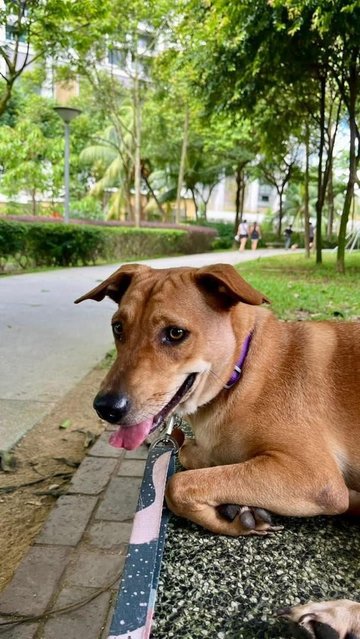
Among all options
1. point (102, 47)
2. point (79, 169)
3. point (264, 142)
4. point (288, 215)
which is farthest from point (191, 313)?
point (288, 215)

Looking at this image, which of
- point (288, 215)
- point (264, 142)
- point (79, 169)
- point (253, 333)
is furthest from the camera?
point (288, 215)

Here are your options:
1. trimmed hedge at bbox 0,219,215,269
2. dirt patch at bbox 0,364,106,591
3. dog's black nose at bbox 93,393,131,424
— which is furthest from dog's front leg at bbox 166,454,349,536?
trimmed hedge at bbox 0,219,215,269

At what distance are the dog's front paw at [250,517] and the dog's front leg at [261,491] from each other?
0.01 meters

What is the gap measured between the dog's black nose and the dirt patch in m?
1.15

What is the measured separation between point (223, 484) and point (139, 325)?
793 millimetres

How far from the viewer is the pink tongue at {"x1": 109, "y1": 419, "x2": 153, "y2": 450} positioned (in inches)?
89.6

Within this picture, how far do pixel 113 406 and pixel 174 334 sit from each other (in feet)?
1.47

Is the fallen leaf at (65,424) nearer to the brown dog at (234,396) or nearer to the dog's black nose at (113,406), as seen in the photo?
the brown dog at (234,396)

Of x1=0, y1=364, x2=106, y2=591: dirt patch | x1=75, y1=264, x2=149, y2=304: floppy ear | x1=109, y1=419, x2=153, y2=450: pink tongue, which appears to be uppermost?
x1=75, y1=264, x2=149, y2=304: floppy ear

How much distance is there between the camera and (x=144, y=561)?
1.86 metres

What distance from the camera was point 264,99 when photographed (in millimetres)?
15156

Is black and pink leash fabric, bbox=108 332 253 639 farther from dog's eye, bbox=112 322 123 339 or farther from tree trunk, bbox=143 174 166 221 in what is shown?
tree trunk, bbox=143 174 166 221

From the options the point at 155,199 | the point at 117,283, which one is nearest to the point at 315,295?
the point at 117,283

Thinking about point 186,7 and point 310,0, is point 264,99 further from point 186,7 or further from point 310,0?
point 310,0
